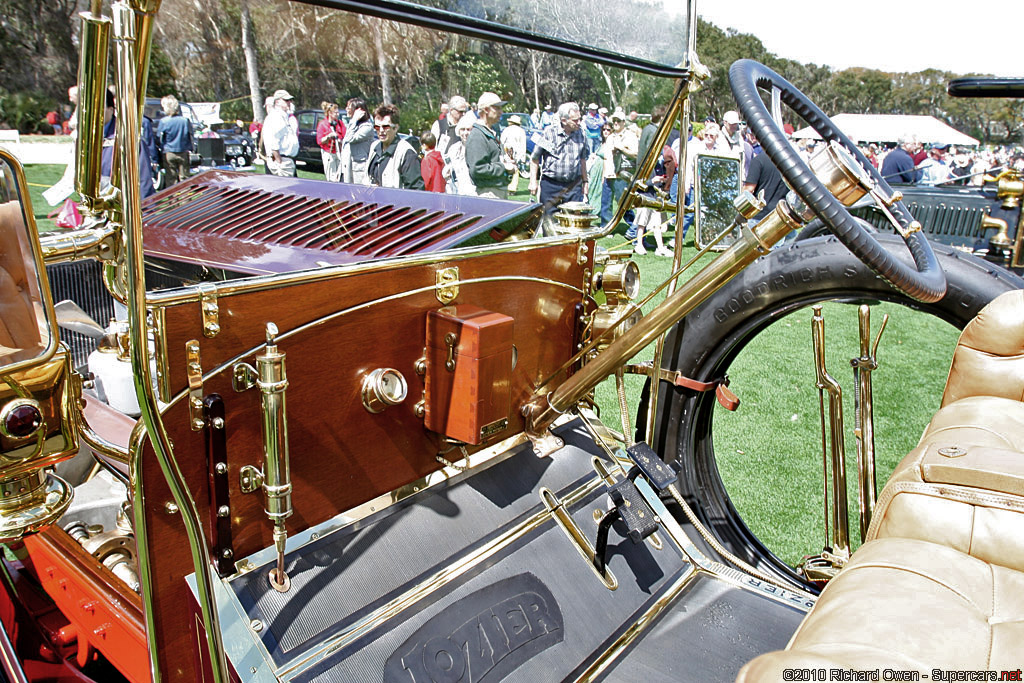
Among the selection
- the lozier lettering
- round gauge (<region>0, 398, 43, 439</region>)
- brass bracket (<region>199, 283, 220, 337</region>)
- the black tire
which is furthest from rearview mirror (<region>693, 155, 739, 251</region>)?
round gauge (<region>0, 398, 43, 439</region>)

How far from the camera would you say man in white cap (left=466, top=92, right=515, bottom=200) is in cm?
128

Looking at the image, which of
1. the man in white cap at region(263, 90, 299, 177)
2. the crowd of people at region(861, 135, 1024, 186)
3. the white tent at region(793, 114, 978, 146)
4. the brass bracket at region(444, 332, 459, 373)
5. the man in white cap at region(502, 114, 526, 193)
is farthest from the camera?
the white tent at region(793, 114, 978, 146)

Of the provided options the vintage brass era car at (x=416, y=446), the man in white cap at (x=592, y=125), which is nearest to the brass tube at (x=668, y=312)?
the vintage brass era car at (x=416, y=446)

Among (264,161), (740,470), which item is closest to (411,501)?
(264,161)

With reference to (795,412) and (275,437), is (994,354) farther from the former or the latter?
(795,412)

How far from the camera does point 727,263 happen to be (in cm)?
142

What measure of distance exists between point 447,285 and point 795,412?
2973 millimetres

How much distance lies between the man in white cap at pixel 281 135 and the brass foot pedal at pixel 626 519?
1.02 meters

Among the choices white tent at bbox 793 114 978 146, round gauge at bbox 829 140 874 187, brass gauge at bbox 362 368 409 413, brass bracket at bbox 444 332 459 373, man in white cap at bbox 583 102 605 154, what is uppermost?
white tent at bbox 793 114 978 146

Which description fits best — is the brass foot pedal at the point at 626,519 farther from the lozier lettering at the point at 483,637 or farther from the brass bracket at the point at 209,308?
the brass bracket at the point at 209,308

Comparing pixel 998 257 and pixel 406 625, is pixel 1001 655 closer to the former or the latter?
pixel 406 625

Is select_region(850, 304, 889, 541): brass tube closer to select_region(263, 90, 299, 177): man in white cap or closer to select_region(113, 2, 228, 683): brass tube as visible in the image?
select_region(263, 90, 299, 177): man in white cap

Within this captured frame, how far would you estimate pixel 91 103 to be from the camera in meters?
0.90

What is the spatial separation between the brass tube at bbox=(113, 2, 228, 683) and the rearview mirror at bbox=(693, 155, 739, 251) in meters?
1.48
